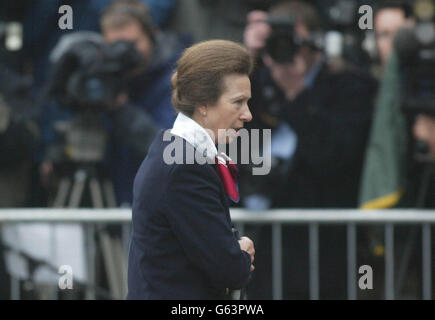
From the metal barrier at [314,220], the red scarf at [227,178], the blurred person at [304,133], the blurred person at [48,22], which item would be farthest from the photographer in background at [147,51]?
the red scarf at [227,178]

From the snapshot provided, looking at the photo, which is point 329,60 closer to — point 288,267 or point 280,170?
point 280,170

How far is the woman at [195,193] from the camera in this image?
2.37m

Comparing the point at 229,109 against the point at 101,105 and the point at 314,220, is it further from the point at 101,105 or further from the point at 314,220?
the point at 101,105

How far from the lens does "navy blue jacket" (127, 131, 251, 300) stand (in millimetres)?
2369

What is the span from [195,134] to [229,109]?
0.11 meters

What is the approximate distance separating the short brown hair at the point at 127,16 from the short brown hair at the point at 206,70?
6.59 feet

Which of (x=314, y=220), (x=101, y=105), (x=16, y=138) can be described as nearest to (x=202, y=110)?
(x=314, y=220)

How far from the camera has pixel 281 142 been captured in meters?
4.12

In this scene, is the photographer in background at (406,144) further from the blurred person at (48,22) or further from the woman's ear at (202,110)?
the woman's ear at (202,110)

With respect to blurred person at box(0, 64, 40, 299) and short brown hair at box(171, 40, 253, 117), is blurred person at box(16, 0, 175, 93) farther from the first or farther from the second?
short brown hair at box(171, 40, 253, 117)

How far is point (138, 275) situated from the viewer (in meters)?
2.48
